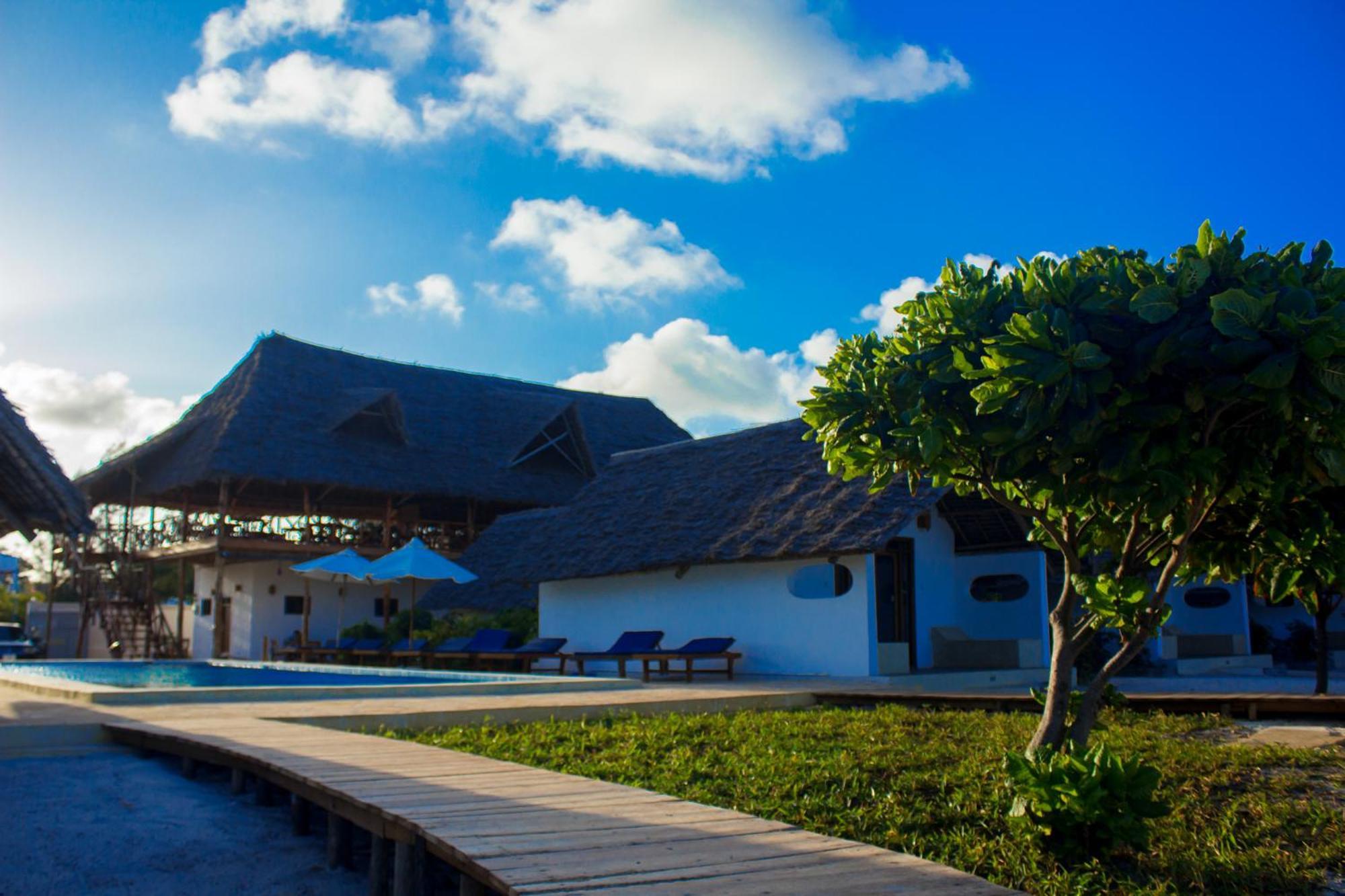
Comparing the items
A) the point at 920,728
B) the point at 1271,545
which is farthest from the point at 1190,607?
the point at 1271,545

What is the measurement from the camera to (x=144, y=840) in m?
5.78

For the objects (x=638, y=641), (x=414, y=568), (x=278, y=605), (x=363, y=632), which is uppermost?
(x=414, y=568)

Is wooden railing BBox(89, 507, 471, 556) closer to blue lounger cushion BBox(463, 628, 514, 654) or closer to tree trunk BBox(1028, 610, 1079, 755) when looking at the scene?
blue lounger cushion BBox(463, 628, 514, 654)

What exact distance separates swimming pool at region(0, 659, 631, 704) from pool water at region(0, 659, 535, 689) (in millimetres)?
16

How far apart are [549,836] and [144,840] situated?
2791mm

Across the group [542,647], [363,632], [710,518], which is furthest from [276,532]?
[710,518]

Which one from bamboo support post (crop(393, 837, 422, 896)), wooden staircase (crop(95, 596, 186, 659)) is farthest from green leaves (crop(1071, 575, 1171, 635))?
wooden staircase (crop(95, 596, 186, 659))

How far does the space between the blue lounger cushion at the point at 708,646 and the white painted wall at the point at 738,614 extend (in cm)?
54

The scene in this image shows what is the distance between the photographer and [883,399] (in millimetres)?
5219

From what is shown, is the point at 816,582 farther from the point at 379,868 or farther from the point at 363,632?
the point at 379,868

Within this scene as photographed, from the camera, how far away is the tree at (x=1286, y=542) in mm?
4957

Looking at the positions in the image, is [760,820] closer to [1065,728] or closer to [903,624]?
[1065,728]

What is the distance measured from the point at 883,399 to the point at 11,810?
5.02m

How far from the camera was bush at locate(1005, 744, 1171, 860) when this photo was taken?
4.23 meters
